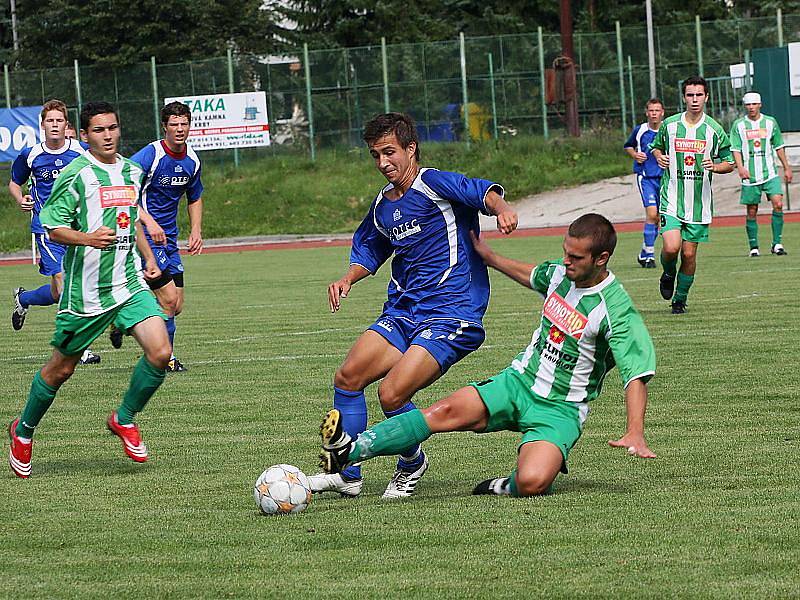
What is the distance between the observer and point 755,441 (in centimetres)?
732

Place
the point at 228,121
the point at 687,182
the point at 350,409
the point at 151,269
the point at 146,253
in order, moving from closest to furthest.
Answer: the point at 350,409 → the point at 146,253 → the point at 151,269 → the point at 687,182 → the point at 228,121

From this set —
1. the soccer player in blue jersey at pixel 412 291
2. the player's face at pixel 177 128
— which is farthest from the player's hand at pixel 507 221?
the player's face at pixel 177 128

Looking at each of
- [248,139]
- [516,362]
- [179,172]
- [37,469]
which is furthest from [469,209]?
[248,139]

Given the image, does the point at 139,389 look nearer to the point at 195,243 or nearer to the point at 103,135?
the point at 103,135

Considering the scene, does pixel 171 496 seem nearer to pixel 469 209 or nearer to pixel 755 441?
pixel 469 209

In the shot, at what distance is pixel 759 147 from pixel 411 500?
15.2 meters

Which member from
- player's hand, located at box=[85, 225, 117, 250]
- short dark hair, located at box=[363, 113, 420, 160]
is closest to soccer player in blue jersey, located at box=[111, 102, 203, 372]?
player's hand, located at box=[85, 225, 117, 250]

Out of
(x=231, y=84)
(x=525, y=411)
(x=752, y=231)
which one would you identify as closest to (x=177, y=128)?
(x=525, y=411)

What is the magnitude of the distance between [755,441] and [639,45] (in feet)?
110

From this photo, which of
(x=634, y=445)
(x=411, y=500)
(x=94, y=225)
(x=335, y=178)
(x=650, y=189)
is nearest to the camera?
(x=634, y=445)

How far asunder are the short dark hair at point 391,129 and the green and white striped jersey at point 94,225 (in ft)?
5.57

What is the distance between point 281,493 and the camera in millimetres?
6047

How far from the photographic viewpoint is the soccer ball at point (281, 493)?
6.03m

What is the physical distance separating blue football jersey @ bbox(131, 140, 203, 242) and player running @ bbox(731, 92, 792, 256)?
10122 millimetres
